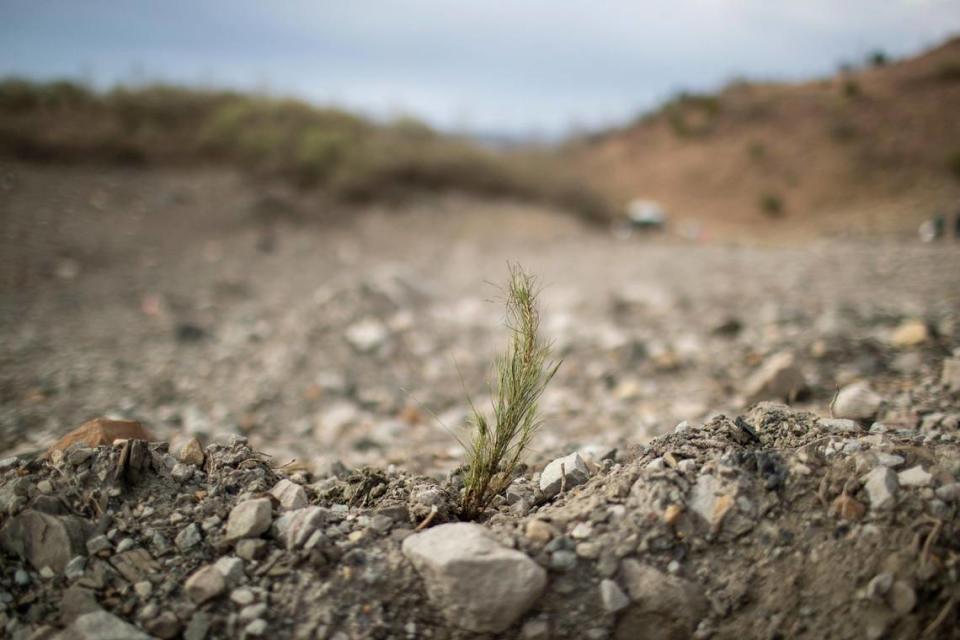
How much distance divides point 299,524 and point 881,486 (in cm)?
157

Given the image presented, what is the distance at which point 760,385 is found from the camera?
2.87m

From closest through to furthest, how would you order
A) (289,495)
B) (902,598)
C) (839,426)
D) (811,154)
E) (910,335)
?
(902,598), (289,495), (839,426), (910,335), (811,154)

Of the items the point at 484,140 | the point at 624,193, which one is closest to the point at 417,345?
the point at 484,140

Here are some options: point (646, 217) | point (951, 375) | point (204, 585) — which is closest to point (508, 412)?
point (204, 585)

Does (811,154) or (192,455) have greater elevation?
(811,154)

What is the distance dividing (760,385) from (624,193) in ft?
31.6

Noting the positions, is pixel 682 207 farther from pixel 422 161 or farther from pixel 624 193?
pixel 422 161

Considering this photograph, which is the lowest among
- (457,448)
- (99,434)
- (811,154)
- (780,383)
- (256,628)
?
(457,448)

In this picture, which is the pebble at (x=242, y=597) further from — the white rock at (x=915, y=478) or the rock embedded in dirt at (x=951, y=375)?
the rock embedded in dirt at (x=951, y=375)

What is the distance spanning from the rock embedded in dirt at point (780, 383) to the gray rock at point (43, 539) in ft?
8.94

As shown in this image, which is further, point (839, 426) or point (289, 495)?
point (839, 426)

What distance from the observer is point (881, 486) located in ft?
5.02

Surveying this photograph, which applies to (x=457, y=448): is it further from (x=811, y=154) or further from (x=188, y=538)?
(x=811, y=154)

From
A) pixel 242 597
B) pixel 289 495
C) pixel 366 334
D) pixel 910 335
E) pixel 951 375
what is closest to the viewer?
pixel 242 597
